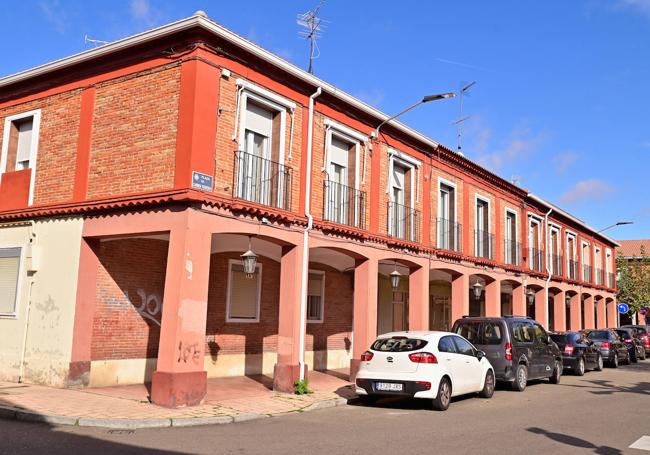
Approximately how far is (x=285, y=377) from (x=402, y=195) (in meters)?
7.97

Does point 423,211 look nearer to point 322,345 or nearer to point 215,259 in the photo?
point 322,345

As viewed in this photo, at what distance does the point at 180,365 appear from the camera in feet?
36.1

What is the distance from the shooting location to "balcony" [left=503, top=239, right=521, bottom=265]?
2526 cm

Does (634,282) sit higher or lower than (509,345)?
higher

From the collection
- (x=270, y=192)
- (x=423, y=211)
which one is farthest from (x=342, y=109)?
(x=423, y=211)

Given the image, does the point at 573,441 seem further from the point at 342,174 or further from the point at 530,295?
the point at 530,295

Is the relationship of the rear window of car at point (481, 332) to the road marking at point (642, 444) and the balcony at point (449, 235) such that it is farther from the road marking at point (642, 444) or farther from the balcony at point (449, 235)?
the road marking at point (642, 444)

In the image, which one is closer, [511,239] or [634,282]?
[511,239]

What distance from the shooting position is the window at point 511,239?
83.9 ft

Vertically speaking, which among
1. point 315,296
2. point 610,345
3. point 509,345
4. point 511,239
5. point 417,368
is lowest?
point 417,368

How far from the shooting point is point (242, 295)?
1636 centimetres

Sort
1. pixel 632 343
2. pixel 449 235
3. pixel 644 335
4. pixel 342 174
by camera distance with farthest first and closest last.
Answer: pixel 644 335 < pixel 632 343 < pixel 449 235 < pixel 342 174

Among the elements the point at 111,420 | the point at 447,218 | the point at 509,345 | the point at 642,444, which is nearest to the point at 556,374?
the point at 509,345

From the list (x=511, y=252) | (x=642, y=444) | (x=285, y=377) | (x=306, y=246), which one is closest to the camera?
(x=642, y=444)
